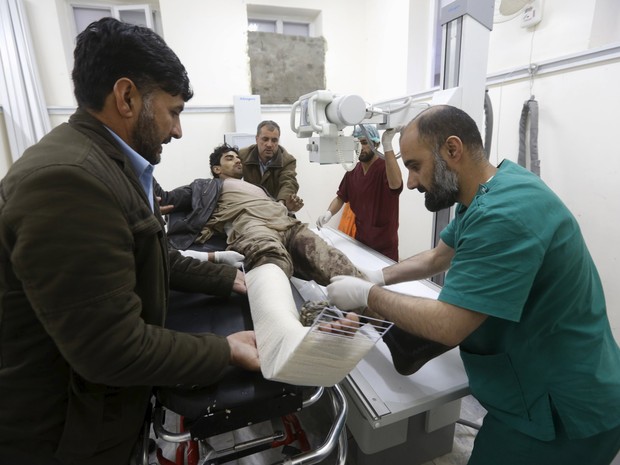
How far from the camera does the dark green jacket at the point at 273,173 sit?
9.49ft

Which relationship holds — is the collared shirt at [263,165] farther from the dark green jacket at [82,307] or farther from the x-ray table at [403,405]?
the dark green jacket at [82,307]

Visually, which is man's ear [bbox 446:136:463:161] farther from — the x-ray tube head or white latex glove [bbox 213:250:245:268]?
white latex glove [bbox 213:250:245:268]

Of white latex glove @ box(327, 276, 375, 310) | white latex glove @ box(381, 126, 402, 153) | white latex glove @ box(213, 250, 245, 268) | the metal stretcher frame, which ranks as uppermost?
white latex glove @ box(381, 126, 402, 153)

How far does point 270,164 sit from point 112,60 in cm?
218

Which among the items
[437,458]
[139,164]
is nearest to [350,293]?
[139,164]

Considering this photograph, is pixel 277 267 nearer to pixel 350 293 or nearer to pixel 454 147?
pixel 350 293

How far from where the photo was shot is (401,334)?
105cm

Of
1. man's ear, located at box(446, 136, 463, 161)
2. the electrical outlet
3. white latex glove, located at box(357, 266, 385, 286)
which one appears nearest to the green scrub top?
man's ear, located at box(446, 136, 463, 161)

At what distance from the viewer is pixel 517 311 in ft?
2.68

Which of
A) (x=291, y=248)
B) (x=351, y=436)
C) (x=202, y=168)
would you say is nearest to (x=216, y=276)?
(x=291, y=248)

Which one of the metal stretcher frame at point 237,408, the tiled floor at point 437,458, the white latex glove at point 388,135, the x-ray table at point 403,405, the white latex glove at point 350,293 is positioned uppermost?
the white latex glove at point 388,135

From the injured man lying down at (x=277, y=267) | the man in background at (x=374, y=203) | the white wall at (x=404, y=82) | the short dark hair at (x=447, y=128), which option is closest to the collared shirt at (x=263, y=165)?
the injured man lying down at (x=277, y=267)

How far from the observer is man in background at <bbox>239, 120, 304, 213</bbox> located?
280 centimetres

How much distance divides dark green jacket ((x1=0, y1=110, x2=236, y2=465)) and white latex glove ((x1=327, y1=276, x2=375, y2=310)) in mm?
448
